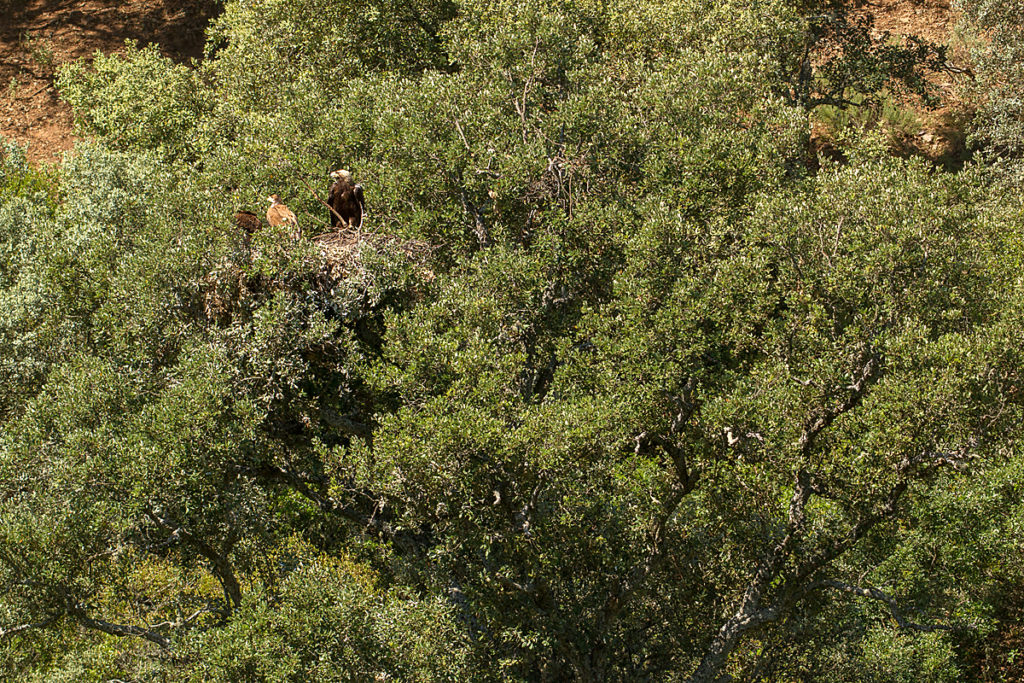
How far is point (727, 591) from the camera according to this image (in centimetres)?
1819

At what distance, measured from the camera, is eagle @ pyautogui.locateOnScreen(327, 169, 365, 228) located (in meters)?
18.8

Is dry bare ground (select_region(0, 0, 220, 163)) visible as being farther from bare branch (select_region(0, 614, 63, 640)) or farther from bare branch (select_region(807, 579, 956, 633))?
bare branch (select_region(807, 579, 956, 633))

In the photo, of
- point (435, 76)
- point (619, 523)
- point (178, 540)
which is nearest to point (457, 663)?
point (619, 523)

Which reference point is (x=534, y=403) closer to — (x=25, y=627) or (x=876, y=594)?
(x=876, y=594)

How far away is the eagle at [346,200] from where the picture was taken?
18.8 meters

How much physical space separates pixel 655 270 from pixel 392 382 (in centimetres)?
458

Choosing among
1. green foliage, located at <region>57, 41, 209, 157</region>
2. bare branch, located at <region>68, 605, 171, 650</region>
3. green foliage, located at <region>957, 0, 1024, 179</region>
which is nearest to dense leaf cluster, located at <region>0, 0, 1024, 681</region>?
bare branch, located at <region>68, 605, 171, 650</region>

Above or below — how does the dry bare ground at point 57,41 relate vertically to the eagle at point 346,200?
below

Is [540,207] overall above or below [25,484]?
above

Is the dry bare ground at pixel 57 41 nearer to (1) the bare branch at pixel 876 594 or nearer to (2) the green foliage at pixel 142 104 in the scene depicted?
(2) the green foliage at pixel 142 104

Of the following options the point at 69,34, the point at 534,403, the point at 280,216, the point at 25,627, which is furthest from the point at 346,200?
the point at 69,34

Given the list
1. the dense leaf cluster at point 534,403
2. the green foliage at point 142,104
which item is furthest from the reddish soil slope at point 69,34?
the dense leaf cluster at point 534,403

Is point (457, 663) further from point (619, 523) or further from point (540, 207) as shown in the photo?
point (540, 207)

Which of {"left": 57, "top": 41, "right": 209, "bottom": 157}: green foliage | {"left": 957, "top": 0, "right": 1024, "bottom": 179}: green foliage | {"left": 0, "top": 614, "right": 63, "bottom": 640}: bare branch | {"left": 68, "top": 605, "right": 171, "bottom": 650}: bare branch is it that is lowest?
{"left": 68, "top": 605, "right": 171, "bottom": 650}: bare branch
